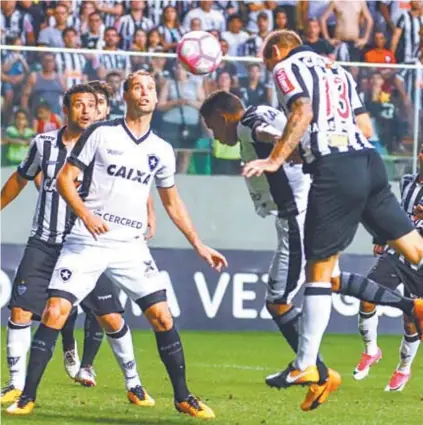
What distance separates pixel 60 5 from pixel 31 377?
10.0 m

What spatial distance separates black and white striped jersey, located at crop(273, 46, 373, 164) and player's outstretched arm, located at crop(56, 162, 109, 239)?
1295mm

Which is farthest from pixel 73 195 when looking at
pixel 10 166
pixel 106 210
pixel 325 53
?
pixel 325 53

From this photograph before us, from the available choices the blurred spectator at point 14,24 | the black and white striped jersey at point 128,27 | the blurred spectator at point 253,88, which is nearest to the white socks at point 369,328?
the blurred spectator at point 253,88

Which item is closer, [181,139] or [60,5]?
[181,139]

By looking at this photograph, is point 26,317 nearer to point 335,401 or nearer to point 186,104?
point 335,401

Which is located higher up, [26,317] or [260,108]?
[260,108]

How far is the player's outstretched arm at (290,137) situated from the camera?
24.4 feet

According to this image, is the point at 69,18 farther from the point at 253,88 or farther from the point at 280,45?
the point at 280,45

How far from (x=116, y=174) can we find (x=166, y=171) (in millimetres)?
376

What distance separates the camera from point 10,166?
49.8 feet

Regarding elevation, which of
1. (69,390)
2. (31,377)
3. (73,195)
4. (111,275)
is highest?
(73,195)

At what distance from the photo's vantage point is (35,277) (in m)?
9.12

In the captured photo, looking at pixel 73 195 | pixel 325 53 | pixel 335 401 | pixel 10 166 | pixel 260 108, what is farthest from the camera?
pixel 325 53

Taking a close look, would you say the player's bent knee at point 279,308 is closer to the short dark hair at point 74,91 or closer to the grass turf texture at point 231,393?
the grass turf texture at point 231,393
